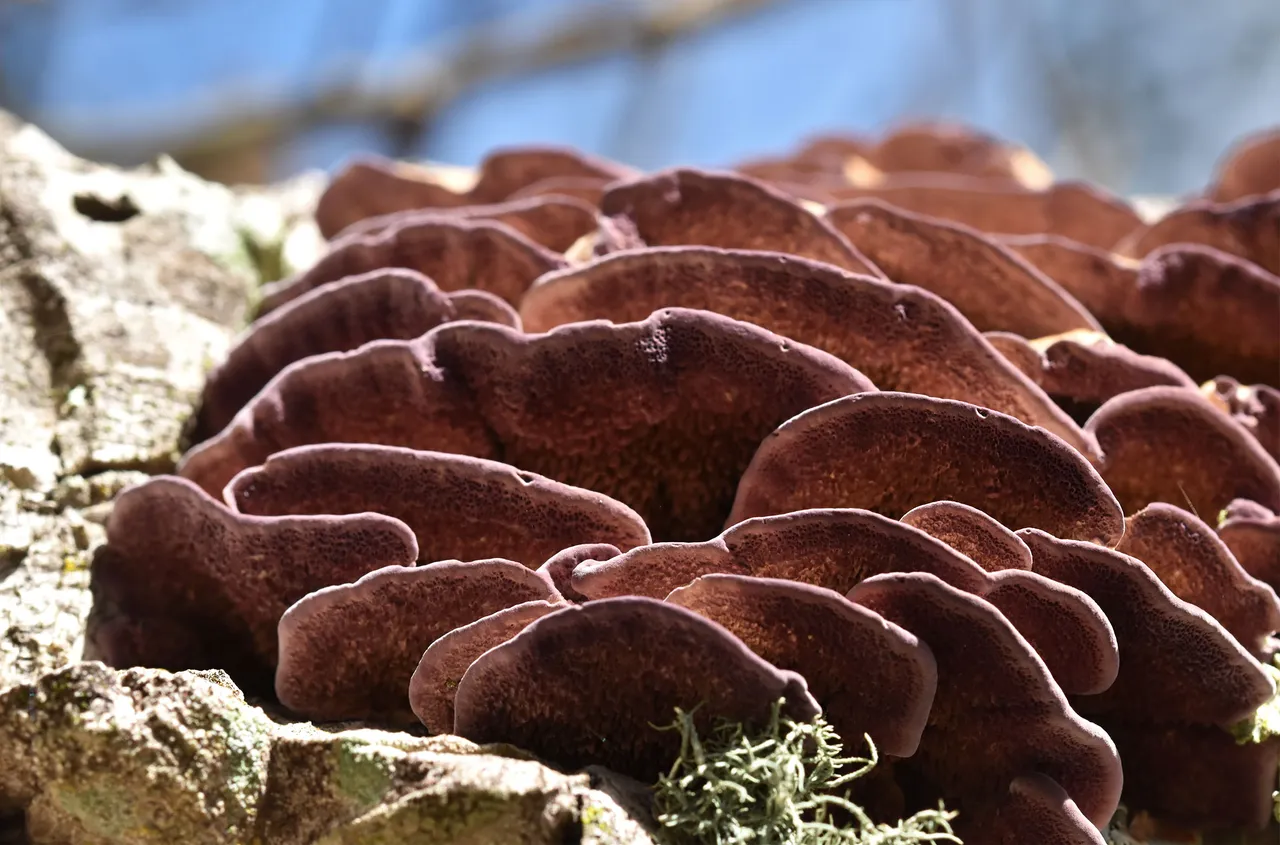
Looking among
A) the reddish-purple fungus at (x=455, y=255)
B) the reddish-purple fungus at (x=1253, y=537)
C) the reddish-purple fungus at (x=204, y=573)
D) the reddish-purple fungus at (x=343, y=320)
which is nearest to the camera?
the reddish-purple fungus at (x=204, y=573)

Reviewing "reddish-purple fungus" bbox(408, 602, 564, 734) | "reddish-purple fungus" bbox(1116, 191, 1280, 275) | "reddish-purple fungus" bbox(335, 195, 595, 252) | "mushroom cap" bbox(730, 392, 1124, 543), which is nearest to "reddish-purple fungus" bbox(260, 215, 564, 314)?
"reddish-purple fungus" bbox(335, 195, 595, 252)

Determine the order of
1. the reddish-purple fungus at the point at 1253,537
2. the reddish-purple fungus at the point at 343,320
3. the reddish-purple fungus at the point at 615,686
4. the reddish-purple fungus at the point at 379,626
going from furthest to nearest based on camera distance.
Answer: the reddish-purple fungus at the point at 343,320 → the reddish-purple fungus at the point at 1253,537 → the reddish-purple fungus at the point at 379,626 → the reddish-purple fungus at the point at 615,686

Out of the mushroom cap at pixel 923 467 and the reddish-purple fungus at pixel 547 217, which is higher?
the reddish-purple fungus at pixel 547 217

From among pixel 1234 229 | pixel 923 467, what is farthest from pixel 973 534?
pixel 1234 229

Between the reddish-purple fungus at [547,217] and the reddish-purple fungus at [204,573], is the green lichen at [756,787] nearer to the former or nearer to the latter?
the reddish-purple fungus at [204,573]

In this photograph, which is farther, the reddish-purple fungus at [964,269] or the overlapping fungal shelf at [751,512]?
the reddish-purple fungus at [964,269]

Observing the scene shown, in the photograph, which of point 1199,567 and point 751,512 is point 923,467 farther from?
point 1199,567

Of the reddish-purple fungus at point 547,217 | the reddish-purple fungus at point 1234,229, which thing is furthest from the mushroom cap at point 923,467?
the reddish-purple fungus at point 1234,229
